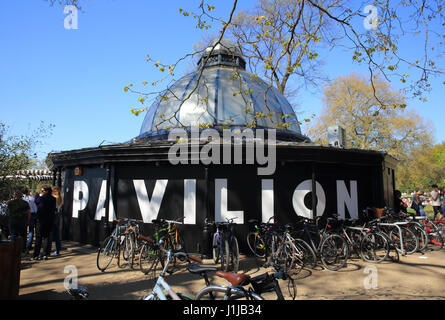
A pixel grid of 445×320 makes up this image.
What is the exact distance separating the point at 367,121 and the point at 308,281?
3058cm

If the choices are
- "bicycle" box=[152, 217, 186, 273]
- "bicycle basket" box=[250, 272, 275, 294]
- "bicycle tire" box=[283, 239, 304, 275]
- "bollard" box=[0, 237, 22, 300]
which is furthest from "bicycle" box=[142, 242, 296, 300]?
"bicycle" box=[152, 217, 186, 273]

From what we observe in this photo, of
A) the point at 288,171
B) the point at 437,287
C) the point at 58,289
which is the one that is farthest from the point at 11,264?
the point at 437,287

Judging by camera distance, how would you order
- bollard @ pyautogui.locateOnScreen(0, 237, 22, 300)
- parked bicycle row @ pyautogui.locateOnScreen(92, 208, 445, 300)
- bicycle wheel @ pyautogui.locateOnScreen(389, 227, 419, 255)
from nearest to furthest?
bollard @ pyautogui.locateOnScreen(0, 237, 22, 300) < parked bicycle row @ pyautogui.locateOnScreen(92, 208, 445, 300) < bicycle wheel @ pyautogui.locateOnScreen(389, 227, 419, 255)

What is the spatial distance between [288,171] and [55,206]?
7.49 m

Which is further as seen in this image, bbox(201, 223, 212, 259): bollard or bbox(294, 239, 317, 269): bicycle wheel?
bbox(201, 223, 212, 259): bollard

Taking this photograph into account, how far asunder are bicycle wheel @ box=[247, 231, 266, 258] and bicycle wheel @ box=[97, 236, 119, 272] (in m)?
3.70

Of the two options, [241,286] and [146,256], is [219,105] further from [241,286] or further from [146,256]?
[241,286]

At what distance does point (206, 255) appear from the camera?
8.52 m

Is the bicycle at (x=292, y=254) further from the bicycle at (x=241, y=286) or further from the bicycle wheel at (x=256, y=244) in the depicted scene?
the bicycle at (x=241, y=286)

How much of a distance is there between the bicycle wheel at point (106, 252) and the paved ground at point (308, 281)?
188 millimetres

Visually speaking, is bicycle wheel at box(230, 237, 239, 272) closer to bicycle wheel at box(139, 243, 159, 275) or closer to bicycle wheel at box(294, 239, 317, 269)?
bicycle wheel at box(294, 239, 317, 269)

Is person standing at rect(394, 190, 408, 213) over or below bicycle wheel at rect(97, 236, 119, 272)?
over

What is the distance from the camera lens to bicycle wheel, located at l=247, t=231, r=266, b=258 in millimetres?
8210
